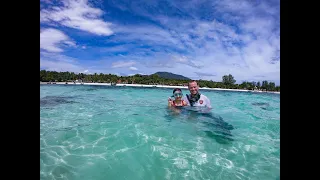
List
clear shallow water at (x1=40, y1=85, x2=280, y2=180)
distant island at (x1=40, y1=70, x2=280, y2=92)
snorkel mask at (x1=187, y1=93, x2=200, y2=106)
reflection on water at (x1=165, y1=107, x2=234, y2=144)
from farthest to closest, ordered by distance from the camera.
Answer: distant island at (x1=40, y1=70, x2=280, y2=92)
snorkel mask at (x1=187, y1=93, x2=200, y2=106)
reflection on water at (x1=165, y1=107, x2=234, y2=144)
clear shallow water at (x1=40, y1=85, x2=280, y2=180)

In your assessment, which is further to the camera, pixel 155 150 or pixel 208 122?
pixel 208 122

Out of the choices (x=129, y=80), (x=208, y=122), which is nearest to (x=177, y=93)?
(x=208, y=122)

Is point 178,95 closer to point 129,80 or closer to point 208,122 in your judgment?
point 208,122

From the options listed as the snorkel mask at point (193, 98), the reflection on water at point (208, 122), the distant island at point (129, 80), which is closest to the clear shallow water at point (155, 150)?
the reflection on water at point (208, 122)

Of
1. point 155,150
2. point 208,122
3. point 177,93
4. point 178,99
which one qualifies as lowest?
point 155,150

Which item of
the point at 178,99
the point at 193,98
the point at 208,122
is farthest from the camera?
the point at 178,99

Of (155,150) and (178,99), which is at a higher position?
(178,99)

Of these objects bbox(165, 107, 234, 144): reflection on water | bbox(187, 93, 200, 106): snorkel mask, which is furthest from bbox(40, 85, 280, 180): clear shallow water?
bbox(187, 93, 200, 106): snorkel mask

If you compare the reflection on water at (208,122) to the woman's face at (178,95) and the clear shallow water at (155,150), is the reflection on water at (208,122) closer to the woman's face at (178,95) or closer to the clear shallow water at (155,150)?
the clear shallow water at (155,150)

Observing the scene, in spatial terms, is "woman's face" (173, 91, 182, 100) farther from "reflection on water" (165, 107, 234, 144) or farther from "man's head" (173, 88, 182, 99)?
"reflection on water" (165, 107, 234, 144)
